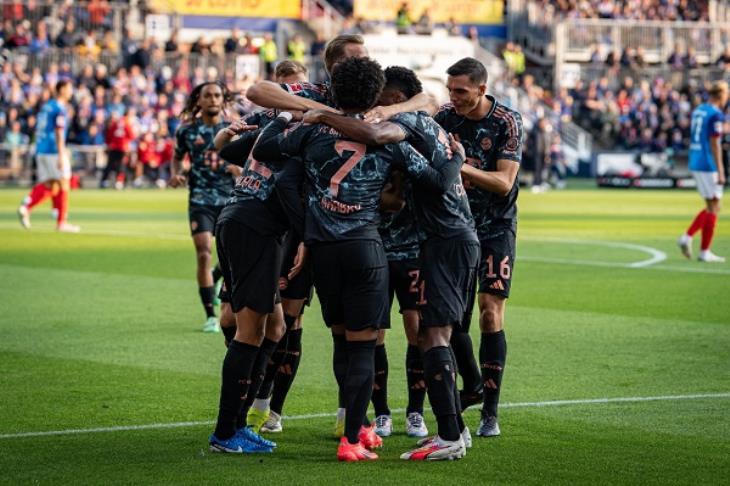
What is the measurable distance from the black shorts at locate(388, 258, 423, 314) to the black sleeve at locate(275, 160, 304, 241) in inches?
35.2

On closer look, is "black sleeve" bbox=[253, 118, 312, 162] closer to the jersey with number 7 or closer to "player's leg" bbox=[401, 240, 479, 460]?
the jersey with number 7

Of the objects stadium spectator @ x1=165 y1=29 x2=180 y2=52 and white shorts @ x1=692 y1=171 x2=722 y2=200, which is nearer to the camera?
white shorts @ x1=692 y1=171 x2=722 y2=200

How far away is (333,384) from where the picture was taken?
34.5ft

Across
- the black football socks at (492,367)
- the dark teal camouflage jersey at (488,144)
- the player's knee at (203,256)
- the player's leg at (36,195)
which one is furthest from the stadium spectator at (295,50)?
the black football socks at (492,367)

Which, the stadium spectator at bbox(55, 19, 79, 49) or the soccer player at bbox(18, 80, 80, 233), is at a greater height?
the stadium spectator at bbox(55, 19, 79, 49)

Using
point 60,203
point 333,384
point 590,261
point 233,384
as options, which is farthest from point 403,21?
point 233,384

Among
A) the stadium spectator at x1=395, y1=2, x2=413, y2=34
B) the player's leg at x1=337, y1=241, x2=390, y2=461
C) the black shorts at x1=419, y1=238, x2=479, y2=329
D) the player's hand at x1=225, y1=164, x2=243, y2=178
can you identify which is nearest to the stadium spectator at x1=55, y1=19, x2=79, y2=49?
the stadium spectator at x1=395, y1=2, x2=413, y2=34

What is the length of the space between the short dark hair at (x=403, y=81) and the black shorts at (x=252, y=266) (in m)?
1.11

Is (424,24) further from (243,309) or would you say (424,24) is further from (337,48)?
(243,309)

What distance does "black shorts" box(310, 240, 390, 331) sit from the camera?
25.4 feet

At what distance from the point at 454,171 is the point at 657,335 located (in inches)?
226

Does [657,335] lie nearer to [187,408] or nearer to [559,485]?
[187,408]

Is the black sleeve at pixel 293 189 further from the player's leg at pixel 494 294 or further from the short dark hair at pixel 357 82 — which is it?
the player's leg at pixel 494 294

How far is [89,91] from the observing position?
43031 millimetres
